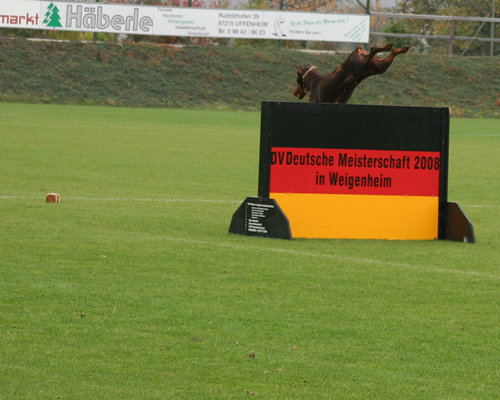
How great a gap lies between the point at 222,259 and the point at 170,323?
97.0 inches

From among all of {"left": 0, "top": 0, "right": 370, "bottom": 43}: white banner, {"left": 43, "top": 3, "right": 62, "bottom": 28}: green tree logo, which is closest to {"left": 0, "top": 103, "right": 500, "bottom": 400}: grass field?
{"left": 43, "top": 3, "right": 62, "bottom": 28}: green tree logo

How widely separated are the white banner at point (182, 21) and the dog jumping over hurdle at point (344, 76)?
34.7m

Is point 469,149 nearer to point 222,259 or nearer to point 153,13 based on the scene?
point 222,259

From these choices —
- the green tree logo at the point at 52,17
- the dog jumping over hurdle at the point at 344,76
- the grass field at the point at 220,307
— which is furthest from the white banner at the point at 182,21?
the dog jumping over hurdle at the point at 344,76

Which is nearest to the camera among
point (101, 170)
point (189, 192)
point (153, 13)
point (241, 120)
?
point (189, 192)

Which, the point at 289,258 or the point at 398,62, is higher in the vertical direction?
the point at 398,62

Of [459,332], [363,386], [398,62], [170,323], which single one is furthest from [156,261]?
[398,62]

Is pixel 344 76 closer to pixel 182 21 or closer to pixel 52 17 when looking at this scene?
pixel 52 17

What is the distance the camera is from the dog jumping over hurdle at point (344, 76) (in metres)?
10.8

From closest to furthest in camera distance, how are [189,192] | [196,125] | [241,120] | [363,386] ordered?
[363,386] → [189,192] → [196,125] → [241,120]

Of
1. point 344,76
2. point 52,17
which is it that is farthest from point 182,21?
point 344,76

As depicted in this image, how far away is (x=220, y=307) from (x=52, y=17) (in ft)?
129

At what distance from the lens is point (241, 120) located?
36.1 m

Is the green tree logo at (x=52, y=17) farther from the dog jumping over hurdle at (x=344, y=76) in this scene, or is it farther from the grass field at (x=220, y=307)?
the dog jumping over hurdle at (x=344, y=76)
